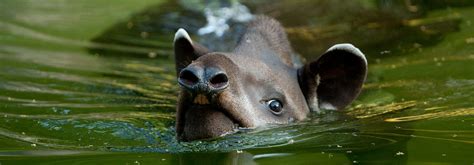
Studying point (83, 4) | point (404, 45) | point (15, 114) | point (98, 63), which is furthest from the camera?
point (83, 4)

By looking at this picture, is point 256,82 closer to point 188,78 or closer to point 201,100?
point 201,100

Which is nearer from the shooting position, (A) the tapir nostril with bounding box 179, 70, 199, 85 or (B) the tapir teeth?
(A) the tapir nostril with bounding box 179, 70, 199, 85

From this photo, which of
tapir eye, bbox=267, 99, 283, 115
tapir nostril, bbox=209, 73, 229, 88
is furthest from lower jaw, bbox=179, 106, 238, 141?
tapir eye, bbox=267, 99, 283, 115

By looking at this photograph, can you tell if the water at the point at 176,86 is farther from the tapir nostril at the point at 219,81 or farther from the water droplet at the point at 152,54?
the tapir nostril at the point at 219,81

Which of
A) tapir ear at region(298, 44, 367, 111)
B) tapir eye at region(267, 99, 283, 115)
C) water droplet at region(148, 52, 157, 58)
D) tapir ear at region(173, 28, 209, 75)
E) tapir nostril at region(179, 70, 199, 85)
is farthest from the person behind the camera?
water droplet at region(148, 52, 157, 58)

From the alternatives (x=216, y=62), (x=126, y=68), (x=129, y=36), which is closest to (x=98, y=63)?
(x=126, y=68)

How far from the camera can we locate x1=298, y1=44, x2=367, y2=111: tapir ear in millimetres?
7609

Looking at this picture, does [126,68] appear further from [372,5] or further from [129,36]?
[372,5]

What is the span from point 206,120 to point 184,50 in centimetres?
144

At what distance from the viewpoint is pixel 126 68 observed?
11.2 metres

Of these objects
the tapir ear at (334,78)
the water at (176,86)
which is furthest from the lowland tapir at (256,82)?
the water at (176,86)

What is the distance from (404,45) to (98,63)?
11.5 feet

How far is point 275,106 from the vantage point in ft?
23.2

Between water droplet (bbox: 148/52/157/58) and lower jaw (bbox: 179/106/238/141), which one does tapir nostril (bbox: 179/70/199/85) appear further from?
water droplet (bbox: 148/52/157/58)
